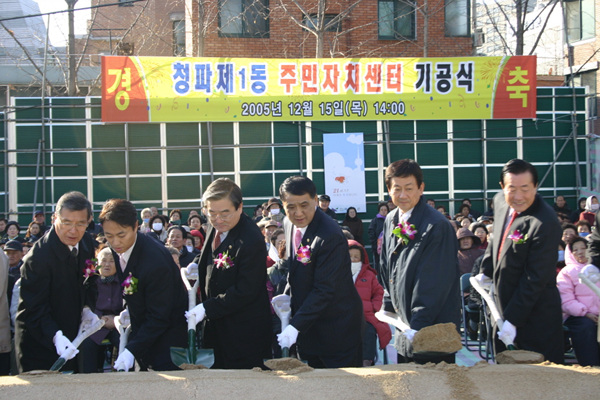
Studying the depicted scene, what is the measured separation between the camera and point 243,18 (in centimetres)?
1895

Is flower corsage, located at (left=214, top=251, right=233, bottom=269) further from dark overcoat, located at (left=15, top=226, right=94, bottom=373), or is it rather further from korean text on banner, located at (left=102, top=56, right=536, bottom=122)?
korean text on banner, located at (left=102, top=56, right=536, bottom=122)

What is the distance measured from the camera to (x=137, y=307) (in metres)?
3.97

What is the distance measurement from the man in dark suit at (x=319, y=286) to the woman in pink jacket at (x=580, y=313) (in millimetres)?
2836

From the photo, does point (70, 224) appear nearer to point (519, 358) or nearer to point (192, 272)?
point (192, 272)

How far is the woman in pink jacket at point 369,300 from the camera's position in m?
5.93

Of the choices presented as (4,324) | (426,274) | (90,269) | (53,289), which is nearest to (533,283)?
(426,274)

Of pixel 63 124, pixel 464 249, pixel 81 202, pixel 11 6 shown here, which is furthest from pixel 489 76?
pixel 11 6

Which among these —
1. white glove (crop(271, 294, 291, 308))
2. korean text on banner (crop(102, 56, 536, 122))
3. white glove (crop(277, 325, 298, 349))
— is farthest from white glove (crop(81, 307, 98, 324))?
korean text on banner (crop(102, 56, 536, 122))

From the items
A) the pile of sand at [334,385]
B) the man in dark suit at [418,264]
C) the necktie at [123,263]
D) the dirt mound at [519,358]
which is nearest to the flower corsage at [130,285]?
the necktie at [123,263]

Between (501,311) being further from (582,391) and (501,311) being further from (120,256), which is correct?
(120,256)

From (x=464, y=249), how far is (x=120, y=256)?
224 inches

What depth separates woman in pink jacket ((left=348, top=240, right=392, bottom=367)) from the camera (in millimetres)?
5926

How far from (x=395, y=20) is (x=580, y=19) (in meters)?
5.54

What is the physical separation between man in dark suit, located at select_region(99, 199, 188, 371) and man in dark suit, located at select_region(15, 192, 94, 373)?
290mm
